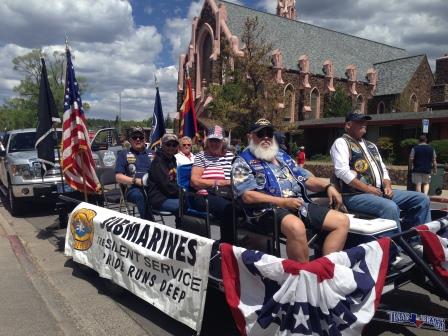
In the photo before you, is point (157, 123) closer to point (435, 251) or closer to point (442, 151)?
point (435, 251)

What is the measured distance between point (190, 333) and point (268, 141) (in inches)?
76.2

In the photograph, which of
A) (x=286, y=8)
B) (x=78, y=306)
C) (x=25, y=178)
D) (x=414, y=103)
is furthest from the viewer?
(x=286, y=8)

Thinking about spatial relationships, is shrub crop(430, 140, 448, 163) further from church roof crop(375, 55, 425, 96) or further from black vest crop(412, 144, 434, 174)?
church roof crop(375, 55, 425, 96)

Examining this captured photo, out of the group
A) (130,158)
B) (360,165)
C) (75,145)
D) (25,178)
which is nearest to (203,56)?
(25,178)

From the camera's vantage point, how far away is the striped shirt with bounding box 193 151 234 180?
17.9 ft

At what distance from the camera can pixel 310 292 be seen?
2.76 meters

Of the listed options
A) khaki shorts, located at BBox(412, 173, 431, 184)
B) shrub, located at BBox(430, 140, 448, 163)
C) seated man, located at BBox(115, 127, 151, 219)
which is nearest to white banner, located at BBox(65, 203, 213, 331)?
seated man, located at BBox(115, 127, 151, 219)

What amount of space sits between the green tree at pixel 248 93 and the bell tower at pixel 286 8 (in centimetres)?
4068

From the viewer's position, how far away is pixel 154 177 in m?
5.64

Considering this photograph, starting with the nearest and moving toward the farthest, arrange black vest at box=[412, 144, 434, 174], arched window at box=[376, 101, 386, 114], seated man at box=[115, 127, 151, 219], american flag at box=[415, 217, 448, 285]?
american flag at box=[415, 217, 448, 285], seated man at box=[115, 127, 151, 219], black vest at box=[412, 144, 434, 174], arched window at box=[376, 101, 386, 114]

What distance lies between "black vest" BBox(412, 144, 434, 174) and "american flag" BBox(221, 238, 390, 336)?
10.7 m

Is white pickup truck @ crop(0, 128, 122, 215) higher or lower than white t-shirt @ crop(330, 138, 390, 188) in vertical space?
lower

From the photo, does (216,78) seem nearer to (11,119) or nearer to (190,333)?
(190,333)

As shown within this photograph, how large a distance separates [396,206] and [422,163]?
946 cm
